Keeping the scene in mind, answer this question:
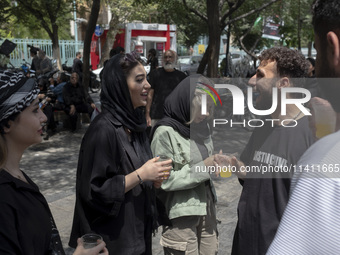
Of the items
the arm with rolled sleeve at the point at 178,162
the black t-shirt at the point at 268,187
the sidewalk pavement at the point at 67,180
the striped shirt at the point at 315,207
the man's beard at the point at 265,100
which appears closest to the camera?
the striped shirt at the point at 315,207

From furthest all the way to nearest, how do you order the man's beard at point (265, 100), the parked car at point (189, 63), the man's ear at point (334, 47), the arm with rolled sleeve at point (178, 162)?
1. the parked car at point (189, 63)
2. the arm with rolled sleeve at point (178, 162)
3. the man's beard at point (265, 100)
4. the man's ear at point (334, 47)

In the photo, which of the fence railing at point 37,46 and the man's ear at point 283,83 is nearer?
the man's ear at point 283,83

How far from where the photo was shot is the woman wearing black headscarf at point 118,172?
2.25 metres

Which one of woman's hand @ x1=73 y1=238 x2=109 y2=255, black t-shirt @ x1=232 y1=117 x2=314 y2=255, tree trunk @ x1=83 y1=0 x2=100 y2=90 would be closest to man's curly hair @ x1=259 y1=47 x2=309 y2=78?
black t-shirt @ x1=232 y1=117 x2=314 y2=255

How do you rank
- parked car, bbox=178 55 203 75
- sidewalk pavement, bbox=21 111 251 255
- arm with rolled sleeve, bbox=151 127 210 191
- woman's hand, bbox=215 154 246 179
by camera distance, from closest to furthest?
woman's hand, bbox=215 154 246 179
arm with rolled sleeve, bbox=151 127 210 191
sidewalk pavement, bbox=21 111 251 255
parked car, bbox=178 55 203 75

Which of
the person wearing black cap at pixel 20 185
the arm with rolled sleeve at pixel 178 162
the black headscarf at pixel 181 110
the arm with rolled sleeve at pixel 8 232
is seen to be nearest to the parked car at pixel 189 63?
the black headscarf at pixel 181 110

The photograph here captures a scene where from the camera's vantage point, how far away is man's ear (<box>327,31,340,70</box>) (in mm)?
1026

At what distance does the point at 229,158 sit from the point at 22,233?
1470 millimetres

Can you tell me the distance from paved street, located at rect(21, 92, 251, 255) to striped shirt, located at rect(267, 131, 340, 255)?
124 inches

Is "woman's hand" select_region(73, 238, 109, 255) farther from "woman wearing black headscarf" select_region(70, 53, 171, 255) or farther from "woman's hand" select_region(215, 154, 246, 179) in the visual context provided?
"woman's hand" select_region(215, 154, 246, 179)

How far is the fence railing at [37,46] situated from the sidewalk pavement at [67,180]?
12678mm

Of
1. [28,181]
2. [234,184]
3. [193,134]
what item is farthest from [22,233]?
[234,184]

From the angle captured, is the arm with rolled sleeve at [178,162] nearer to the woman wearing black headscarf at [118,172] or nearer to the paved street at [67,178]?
the woman wearing black headscarf at [118,172]

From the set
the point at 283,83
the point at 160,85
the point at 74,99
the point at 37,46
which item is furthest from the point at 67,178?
the point at 37,46
